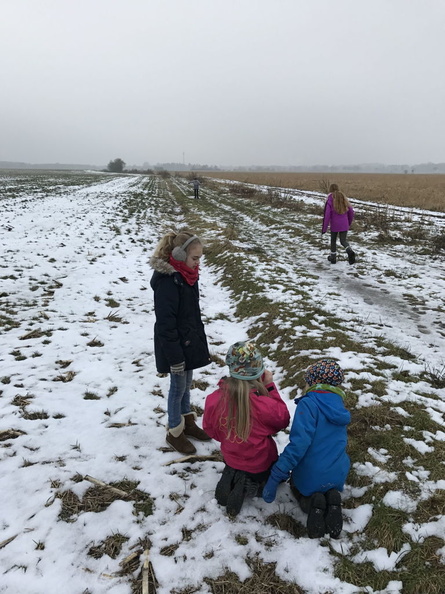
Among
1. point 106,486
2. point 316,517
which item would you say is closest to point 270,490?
point 316,517

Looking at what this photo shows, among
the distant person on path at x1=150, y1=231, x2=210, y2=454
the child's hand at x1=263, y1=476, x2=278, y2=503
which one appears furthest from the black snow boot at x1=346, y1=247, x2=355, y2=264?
the child's hand at x1=263, y1=476, x2=278, y2=503

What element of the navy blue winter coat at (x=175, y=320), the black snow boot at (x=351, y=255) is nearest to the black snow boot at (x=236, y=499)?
the navy blue winter coat at (x=175, y=320)

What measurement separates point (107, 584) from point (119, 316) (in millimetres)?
5845

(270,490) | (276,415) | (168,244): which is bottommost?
(270,490)

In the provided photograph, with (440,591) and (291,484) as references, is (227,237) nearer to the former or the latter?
(291,484)

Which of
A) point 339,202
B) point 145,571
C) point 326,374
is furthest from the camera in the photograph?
point 339,202

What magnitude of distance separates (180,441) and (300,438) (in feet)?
5.52

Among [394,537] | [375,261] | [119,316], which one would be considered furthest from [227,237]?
[394,537]

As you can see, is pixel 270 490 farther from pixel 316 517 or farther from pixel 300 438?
pixel 300 438

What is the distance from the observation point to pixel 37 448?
3803 millimetres

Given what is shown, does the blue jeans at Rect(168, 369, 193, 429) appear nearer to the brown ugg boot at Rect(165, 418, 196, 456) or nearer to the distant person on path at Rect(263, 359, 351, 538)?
the brown ugg boot at Rect(165, 418, 196, 456)

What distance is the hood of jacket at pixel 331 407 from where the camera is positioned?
281 cm

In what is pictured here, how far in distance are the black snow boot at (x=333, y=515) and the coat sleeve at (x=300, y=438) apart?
0.39m

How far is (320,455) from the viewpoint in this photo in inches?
113
